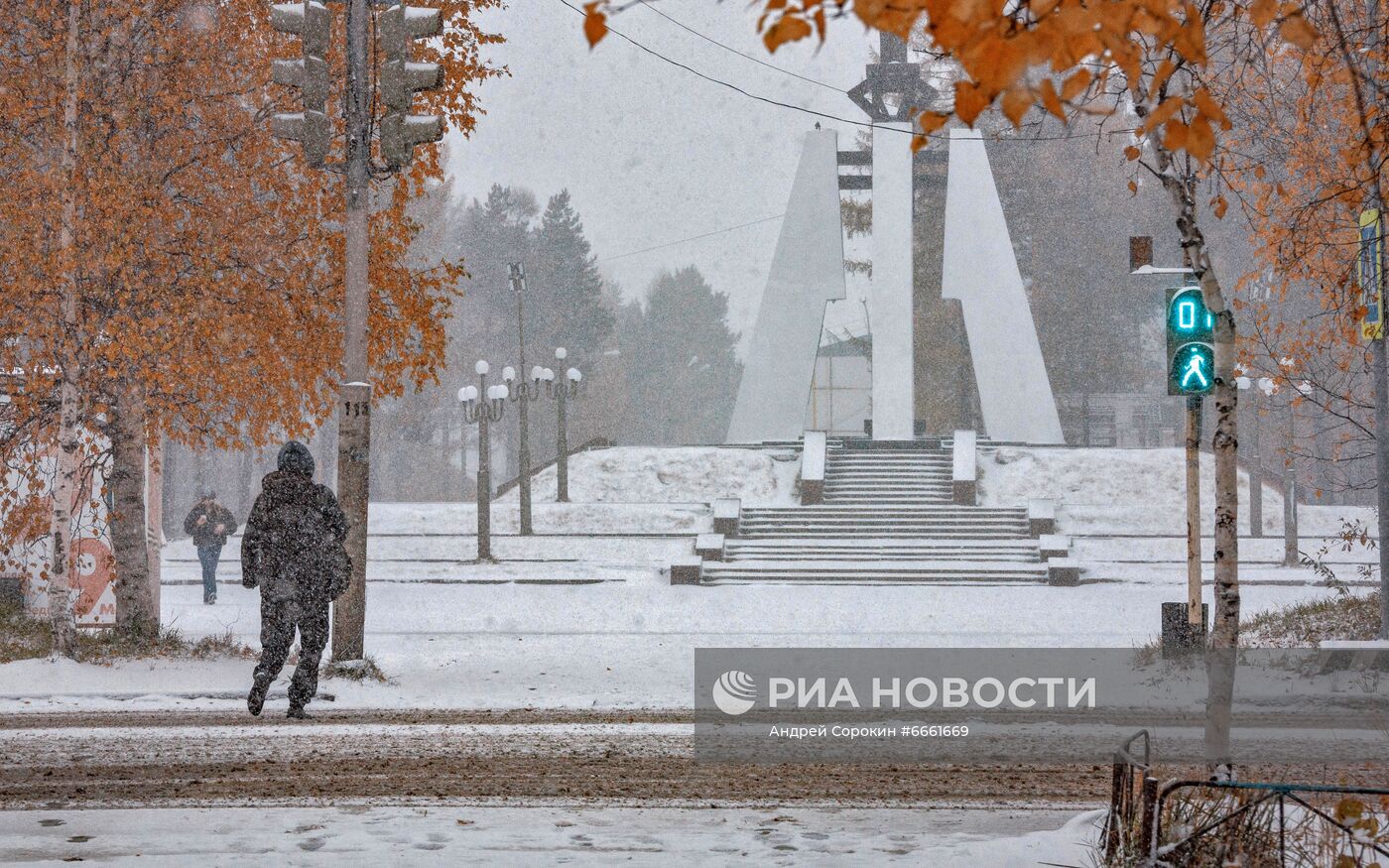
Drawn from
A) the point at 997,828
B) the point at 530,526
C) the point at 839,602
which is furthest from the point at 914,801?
the point at 530,526

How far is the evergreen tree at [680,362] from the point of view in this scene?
8012 cm

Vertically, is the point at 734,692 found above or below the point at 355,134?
below

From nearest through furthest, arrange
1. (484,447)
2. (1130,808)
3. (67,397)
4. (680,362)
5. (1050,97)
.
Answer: (1050,97) < (1130,808) < (67,397) < (484,447) < (680,362)

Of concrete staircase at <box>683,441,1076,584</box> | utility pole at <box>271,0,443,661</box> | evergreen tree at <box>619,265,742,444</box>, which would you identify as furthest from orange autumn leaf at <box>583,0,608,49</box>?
evergreen tree at <box>619,265,742,444</box>

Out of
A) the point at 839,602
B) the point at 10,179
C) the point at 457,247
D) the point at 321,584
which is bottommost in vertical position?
the point at 839,602

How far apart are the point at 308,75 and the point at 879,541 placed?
17.5 meters

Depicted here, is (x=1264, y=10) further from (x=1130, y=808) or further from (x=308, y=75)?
(x=308, y=75)

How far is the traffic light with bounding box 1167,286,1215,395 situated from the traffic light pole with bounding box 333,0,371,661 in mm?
7338

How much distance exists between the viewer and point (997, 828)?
5906mm

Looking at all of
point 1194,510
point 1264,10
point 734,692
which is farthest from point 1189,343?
point 1264,10

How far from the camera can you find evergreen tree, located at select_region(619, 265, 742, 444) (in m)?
80.1

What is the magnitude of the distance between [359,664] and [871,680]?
198 inches

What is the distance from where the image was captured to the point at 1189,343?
1112 cm

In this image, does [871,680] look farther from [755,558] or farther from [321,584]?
[755,558]
